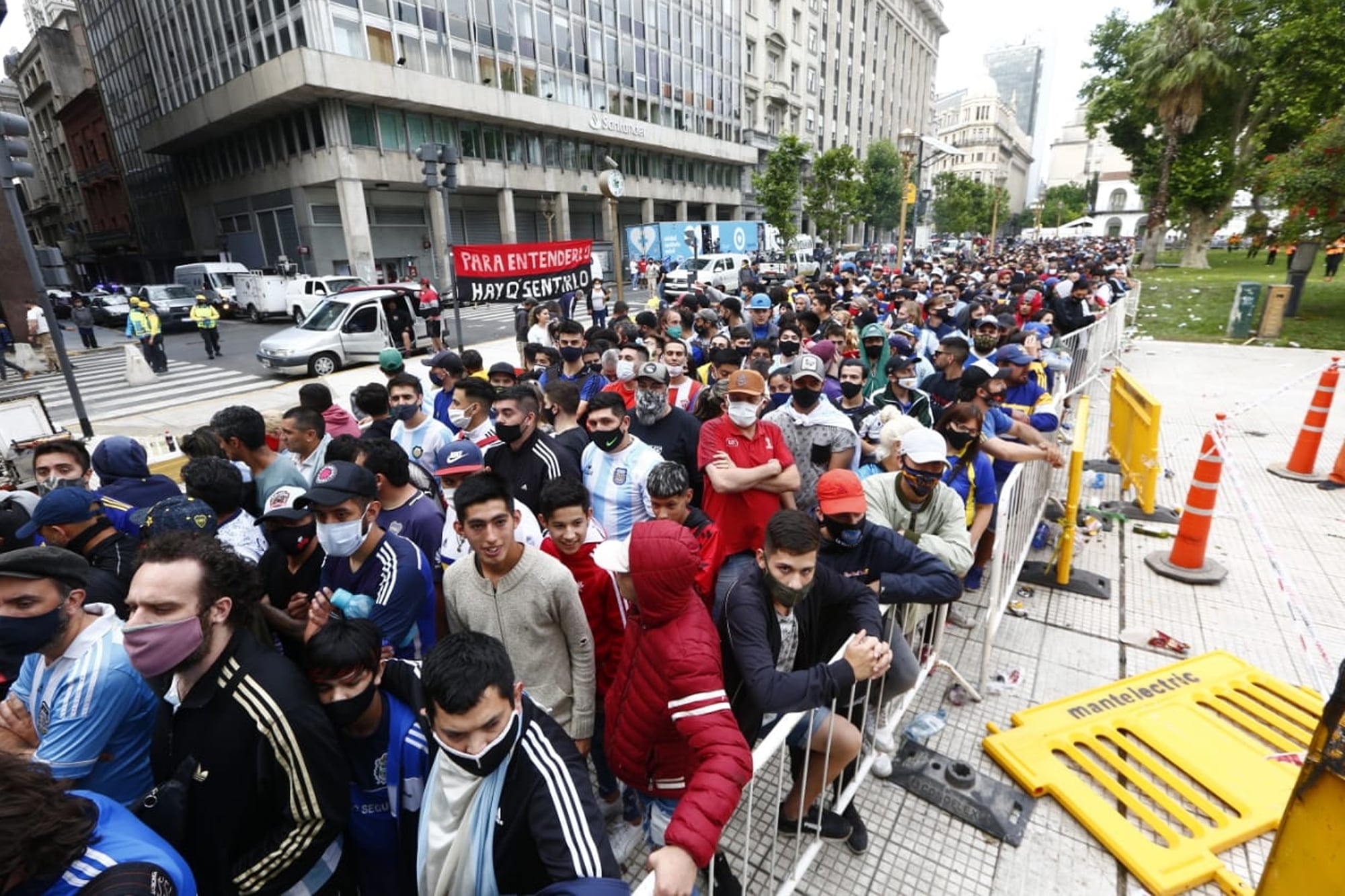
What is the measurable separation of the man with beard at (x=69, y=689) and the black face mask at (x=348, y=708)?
0.74m

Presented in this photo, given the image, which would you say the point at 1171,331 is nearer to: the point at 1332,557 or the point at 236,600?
the point at 1332,557

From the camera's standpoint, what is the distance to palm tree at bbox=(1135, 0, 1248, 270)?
2662 centimetres

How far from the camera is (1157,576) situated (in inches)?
207

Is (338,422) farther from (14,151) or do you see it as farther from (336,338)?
(336,338)

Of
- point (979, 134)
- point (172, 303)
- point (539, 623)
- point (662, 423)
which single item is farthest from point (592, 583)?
point (979, 134)

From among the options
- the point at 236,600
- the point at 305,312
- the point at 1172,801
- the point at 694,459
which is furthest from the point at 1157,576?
the point at 305,312

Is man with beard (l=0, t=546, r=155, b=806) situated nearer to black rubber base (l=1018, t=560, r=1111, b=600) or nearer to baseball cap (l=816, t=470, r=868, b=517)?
baseball cap (l=816, t=470, r=868, b=517)

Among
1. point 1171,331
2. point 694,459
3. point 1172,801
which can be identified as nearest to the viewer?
point 1172,801

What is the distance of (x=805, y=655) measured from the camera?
2605mm

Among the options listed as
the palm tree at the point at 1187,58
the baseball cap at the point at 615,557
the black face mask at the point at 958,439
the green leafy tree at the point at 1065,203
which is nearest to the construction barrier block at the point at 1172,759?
the black face mask at the point at 958,439

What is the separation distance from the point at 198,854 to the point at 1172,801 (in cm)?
428

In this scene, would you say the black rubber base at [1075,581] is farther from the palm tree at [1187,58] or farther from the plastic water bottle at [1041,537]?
the palm tree at [1187,58]

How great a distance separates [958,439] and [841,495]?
1.64m

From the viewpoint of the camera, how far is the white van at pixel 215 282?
26.7m
